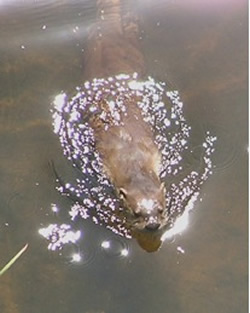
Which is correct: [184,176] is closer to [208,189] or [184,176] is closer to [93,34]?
[208,189]

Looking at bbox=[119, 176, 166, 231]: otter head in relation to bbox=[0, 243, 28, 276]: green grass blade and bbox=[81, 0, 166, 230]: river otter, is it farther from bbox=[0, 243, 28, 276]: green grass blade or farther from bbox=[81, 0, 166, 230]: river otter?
bbox=[0, 243, 28, 276]: green grass blade

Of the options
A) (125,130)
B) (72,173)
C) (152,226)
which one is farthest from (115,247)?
(125,130)

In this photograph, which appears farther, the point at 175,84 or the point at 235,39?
the point at 235,39

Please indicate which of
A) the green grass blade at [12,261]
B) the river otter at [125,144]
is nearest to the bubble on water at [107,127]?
the river otter at [125,144]

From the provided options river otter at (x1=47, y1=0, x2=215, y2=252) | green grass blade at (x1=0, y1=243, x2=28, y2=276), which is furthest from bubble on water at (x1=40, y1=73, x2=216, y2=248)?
green grass blade at (x1=0, y1=243, x2=28, y2=276)

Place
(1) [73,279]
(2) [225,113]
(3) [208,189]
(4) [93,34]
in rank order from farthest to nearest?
(4) [93,34] < (2) [225,113] < (3) [208,189] < (1) [73,279]

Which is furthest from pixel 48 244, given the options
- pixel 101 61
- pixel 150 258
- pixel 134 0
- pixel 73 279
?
pixel 134 0
